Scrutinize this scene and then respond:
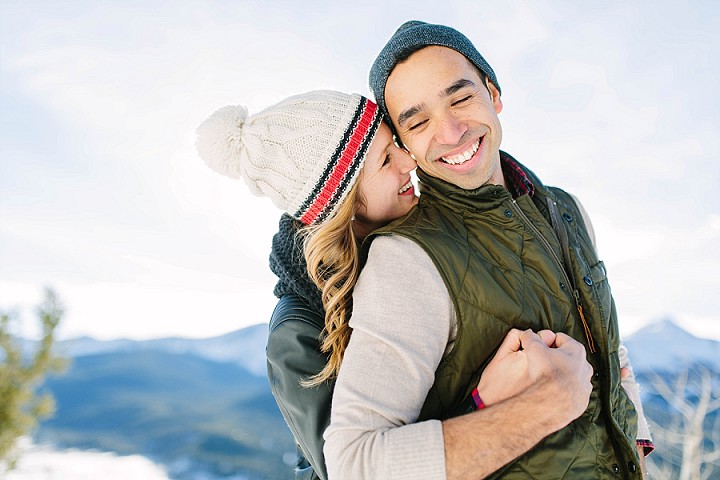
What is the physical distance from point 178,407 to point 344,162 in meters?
20.8

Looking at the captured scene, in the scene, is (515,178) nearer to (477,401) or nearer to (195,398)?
(477,401)

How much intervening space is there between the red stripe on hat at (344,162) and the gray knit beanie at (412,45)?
0.13 meters

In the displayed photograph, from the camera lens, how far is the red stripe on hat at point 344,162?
1.74 meters

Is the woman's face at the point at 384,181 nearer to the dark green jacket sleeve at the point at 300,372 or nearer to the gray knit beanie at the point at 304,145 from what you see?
the gray knit beanie at the point at 304,145

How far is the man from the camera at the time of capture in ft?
3.83

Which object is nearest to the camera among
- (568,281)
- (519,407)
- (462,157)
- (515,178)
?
(519,407)

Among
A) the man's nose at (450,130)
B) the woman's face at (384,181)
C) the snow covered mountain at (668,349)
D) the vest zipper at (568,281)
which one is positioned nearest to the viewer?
the vest zipper at (568,281)

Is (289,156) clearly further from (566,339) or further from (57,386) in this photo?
(57,386)

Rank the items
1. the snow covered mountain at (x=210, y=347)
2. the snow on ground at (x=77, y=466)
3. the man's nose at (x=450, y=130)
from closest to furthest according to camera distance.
→ the man's nose at (x=450, y=130) < the snow on ground at (x=77, y=466) < the snow covered mountain at (x=210, y=347)

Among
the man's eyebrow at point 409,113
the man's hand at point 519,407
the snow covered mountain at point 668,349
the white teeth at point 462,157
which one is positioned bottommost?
the snow covered mountain at point 668,349

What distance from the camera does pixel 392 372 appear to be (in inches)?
47.5

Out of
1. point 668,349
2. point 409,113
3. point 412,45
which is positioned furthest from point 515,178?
point 668,349

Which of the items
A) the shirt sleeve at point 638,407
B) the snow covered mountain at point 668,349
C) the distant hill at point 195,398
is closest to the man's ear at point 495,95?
the shirt sleeve at point 638,407

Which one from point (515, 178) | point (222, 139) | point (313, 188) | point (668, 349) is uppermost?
point (222, 139)
